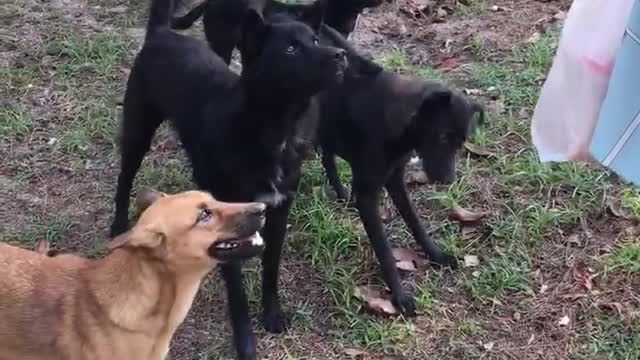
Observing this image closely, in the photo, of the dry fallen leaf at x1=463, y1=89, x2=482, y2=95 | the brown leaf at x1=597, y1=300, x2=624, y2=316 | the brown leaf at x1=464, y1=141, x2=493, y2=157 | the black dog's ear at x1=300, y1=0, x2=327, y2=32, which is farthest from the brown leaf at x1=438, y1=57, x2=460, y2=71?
the brown leaf at x1=597, y1=300, x2=624, y2=316

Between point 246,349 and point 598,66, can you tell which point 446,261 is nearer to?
point 246,349

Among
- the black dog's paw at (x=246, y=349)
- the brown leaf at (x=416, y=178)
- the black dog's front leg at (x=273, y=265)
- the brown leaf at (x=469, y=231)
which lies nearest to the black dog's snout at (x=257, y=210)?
the black dog's front leg at (x=273, y=265)

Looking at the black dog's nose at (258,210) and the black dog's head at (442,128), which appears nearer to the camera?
the black dog's nose at (258,210)

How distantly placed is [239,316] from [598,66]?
186 centimetres

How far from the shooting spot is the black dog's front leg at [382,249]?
483cm

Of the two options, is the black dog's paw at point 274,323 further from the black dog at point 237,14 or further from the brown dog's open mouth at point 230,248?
the black dog at point 237,14

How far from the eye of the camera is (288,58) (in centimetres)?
430

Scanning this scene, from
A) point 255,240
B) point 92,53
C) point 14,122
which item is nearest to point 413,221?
point 255,240

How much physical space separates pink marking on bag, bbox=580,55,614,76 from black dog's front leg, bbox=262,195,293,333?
1506 mm

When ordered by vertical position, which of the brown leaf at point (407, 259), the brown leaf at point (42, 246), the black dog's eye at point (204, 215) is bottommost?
the brown leaf at point (42, 246)

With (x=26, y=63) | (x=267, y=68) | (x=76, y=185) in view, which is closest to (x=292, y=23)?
(x=267, y=68)

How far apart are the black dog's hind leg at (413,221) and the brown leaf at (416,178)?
48cm

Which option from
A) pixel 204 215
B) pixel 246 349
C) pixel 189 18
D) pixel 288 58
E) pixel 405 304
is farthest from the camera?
pixel 189 18

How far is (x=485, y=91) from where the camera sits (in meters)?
6.35
